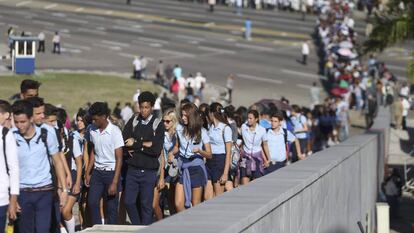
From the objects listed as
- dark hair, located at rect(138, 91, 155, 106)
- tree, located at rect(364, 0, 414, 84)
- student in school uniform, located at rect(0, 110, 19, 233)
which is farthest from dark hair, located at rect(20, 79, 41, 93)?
tree, located at rect(364, 0, 414, 84)

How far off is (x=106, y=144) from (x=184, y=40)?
186ft

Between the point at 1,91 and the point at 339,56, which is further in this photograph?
the point at 339,56

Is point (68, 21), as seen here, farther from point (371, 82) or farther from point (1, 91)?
point (1, 91)

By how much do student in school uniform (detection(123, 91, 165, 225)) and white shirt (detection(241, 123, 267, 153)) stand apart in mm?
3221

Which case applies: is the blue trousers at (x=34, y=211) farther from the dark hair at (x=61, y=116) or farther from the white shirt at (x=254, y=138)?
the white shirt at (x=254, y=138)

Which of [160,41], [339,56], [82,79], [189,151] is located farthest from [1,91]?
[160,41]

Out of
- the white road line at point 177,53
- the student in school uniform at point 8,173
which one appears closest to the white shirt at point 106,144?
the student in school uniform at point 8,173

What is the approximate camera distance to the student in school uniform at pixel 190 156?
14.4 m

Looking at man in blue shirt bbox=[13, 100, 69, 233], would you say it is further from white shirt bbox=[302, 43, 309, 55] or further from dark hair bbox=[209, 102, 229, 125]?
white shirt bbox=[302, 43, 309, 55]

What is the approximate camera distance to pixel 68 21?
69.6 meters

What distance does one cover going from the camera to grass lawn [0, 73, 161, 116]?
1565 inches

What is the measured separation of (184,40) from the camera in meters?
69.9

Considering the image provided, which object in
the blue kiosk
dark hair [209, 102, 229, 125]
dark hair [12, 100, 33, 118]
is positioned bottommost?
the blue kiosk

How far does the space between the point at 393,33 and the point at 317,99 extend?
21122mm
